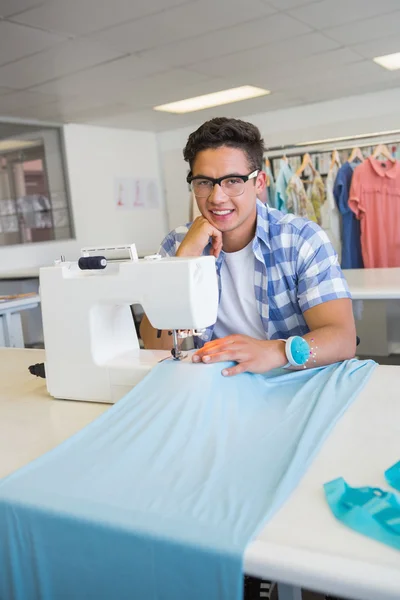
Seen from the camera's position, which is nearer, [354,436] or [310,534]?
[310,534]

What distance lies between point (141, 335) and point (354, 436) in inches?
37.8

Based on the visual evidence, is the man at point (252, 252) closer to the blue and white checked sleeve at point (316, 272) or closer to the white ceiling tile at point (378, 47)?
the blue and white checked sleeve at point (316, 272)

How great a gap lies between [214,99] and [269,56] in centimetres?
148

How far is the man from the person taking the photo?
1.67 meters

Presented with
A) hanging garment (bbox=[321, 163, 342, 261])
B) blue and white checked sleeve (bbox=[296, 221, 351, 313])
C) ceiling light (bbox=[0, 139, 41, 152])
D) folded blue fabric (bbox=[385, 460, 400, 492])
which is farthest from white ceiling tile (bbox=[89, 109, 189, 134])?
folded blue fabric (bbox=[385, 460, 400, 492])

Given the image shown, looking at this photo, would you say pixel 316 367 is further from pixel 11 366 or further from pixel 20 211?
pixel 20 211

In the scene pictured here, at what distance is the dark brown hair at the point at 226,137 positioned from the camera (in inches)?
65.7

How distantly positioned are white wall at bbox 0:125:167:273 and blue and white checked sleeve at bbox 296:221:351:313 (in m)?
4.39

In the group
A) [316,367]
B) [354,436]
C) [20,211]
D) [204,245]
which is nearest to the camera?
[354,436]

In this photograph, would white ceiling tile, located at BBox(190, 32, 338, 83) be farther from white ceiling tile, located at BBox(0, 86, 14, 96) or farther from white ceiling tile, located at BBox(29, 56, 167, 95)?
white ceiling tile, located at BBox(0, 86, 14, 96)

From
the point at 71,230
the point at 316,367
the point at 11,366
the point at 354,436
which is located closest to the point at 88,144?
the point at 71,230

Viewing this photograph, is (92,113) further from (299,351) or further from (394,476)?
(394,476)

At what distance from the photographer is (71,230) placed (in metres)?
6.31

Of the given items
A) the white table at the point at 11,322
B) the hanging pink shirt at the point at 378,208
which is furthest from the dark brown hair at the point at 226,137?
the hanging pink shirt at the point at 378,208
